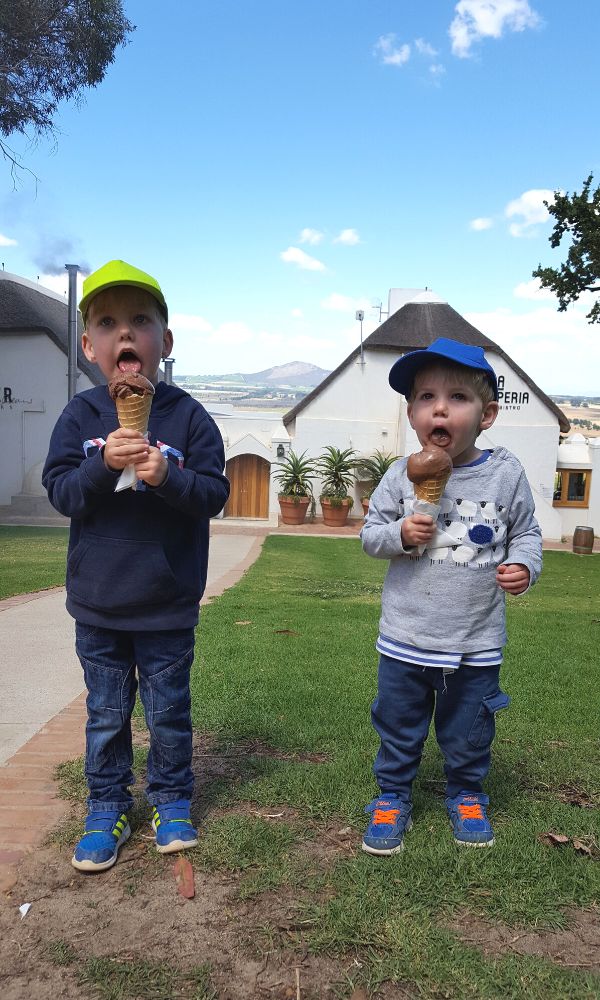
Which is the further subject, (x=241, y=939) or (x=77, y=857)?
(x=77, y=857)

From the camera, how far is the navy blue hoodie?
2371 mm

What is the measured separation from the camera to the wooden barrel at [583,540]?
67.8ft

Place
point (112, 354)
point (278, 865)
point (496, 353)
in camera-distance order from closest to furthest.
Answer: point (278, 865)
point (112, 354)
point (496, 353)

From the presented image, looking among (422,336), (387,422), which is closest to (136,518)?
(387,422)

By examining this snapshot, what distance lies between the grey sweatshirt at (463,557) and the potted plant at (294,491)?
2001 centimetres

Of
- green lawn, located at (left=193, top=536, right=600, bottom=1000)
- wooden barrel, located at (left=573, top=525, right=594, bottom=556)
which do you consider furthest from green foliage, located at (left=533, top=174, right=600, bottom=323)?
green lawn, located at (left=193, top=536, right=600, bottom=1000)

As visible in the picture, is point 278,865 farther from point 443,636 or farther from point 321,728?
point 321,728

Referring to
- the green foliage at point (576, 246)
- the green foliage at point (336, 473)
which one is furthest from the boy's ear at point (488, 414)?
the green foliage at point (336, 473)

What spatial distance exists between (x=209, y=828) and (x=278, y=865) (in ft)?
1.15

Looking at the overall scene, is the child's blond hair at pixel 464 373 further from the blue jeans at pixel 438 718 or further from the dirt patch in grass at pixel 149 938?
the dirt patch in grass at pixel 149 938

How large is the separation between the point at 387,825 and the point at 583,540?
1985 cm

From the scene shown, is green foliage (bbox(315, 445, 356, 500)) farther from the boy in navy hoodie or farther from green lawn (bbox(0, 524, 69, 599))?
the boy in navy hoodie

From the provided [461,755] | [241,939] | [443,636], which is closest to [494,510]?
[443,636]

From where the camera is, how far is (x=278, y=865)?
2.27 m
